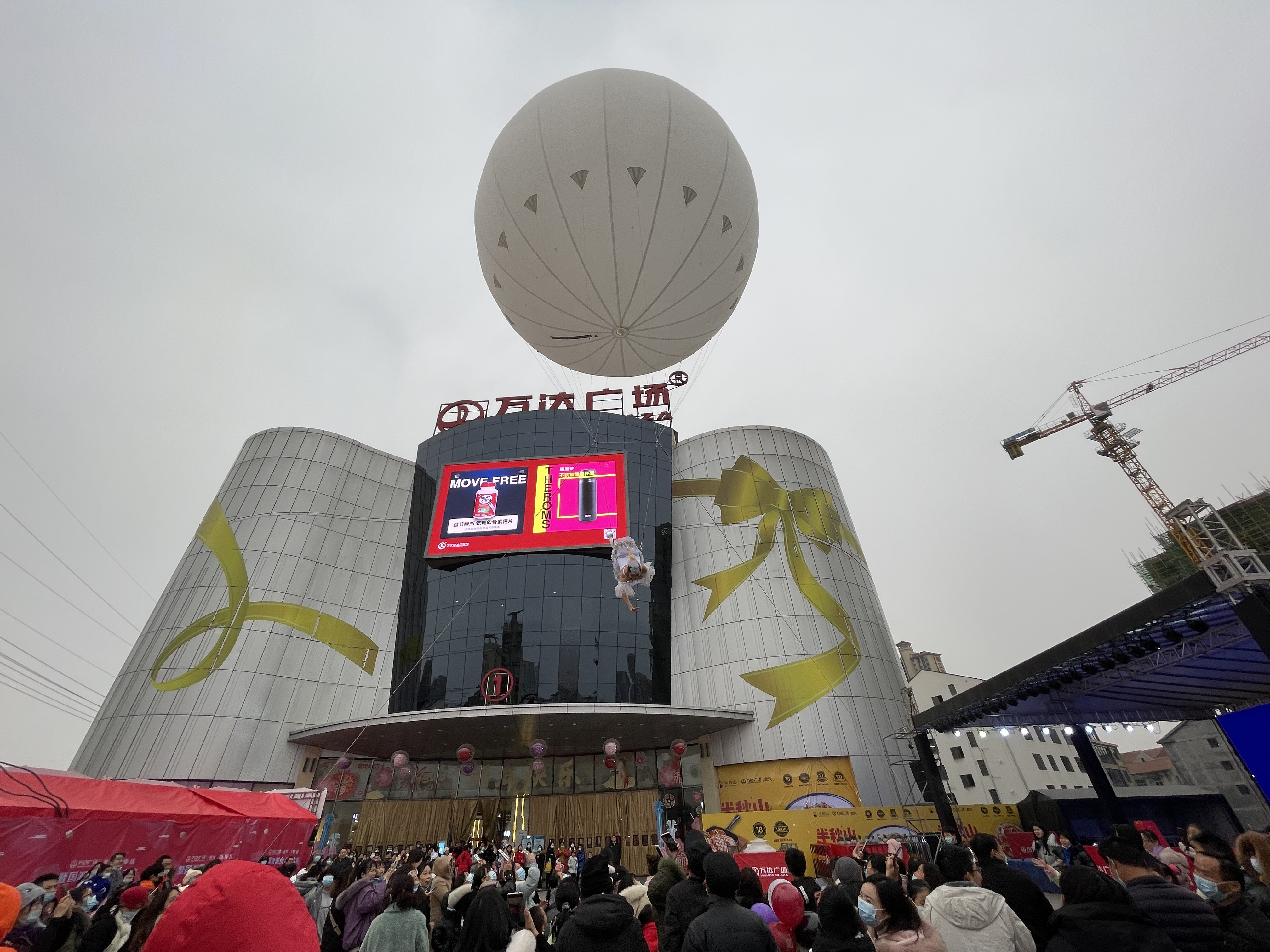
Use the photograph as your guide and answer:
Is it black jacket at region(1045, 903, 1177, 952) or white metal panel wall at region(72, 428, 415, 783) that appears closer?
black jacket at region(1045, 903, 1177, 952)

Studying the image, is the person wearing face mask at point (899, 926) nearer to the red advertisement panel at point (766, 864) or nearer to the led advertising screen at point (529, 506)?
the red advertisement panel at point (766, 864)

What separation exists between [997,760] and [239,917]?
60.8 metres

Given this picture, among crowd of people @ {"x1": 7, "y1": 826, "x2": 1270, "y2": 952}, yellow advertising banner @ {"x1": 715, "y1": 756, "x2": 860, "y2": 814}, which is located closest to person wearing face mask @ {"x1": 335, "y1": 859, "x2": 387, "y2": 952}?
crowd of people @ {"x1": 7, "y1": 826, "x2": 1270, "y2": 952}

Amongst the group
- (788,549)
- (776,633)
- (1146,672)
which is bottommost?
(1146,672)

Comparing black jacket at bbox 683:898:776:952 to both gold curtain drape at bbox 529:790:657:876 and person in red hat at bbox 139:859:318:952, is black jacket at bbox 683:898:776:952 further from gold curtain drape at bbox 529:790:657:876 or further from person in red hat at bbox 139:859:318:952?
gold curtain drape at bbox 529:790:657:876

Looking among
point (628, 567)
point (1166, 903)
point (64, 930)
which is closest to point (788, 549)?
point (628, 567)

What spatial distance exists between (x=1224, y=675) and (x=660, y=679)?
67.8 feet

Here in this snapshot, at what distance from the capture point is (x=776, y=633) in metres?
26.8

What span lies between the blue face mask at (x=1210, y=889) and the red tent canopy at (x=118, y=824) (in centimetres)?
1677

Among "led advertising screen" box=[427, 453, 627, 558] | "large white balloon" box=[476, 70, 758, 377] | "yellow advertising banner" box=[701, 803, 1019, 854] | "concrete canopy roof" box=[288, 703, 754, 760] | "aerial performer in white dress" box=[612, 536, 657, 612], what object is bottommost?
"yellow advertising banner" box=[701, 803, 1019, 854]

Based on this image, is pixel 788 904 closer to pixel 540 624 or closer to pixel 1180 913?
pixel 1180 913

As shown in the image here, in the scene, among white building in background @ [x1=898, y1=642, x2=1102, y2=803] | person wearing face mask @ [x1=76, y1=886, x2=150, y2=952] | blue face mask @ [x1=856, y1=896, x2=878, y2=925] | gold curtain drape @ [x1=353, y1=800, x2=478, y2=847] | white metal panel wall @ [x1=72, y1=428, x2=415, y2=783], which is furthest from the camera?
white building in background @ [x1=898, y1=642, x2=1102, y2=803]

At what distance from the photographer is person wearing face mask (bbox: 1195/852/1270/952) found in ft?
12.5

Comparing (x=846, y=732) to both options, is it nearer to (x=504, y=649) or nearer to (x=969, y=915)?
(x=504, y=649)
